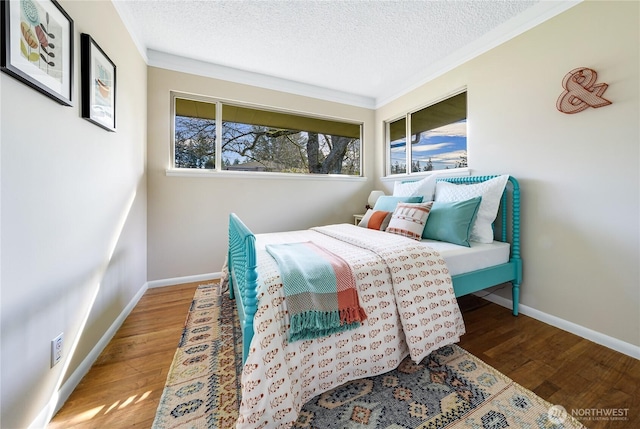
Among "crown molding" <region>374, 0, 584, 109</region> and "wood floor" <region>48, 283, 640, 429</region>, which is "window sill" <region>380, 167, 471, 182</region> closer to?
"crown molding" <region>374, 0, 584, 109</region>

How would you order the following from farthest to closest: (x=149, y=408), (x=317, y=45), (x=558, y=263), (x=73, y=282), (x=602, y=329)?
1. (x=317, y=45)
2. (x=558, y=263)
3. (x=602, y=329)
4. (x=73, y=282)
5. (x=149, y=408)

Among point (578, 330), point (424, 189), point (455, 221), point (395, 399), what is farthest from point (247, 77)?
point (578, 330)

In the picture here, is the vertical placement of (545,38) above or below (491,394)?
above

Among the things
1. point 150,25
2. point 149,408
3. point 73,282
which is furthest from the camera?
point 150,25

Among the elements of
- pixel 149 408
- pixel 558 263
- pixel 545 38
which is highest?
pixel 545 38

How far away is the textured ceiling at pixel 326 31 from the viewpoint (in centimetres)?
196

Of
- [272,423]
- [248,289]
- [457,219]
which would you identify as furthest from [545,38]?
[272,423]

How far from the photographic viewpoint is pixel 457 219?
6.52 ft

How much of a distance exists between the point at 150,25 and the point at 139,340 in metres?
2.66

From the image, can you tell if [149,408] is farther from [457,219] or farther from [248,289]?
[457,219]

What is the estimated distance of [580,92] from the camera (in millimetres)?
1747

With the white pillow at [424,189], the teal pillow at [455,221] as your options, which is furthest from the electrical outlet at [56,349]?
the white pillow at [424,189]

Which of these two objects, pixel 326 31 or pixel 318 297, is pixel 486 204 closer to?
pixel 318 297

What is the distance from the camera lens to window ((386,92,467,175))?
8.87 feet
